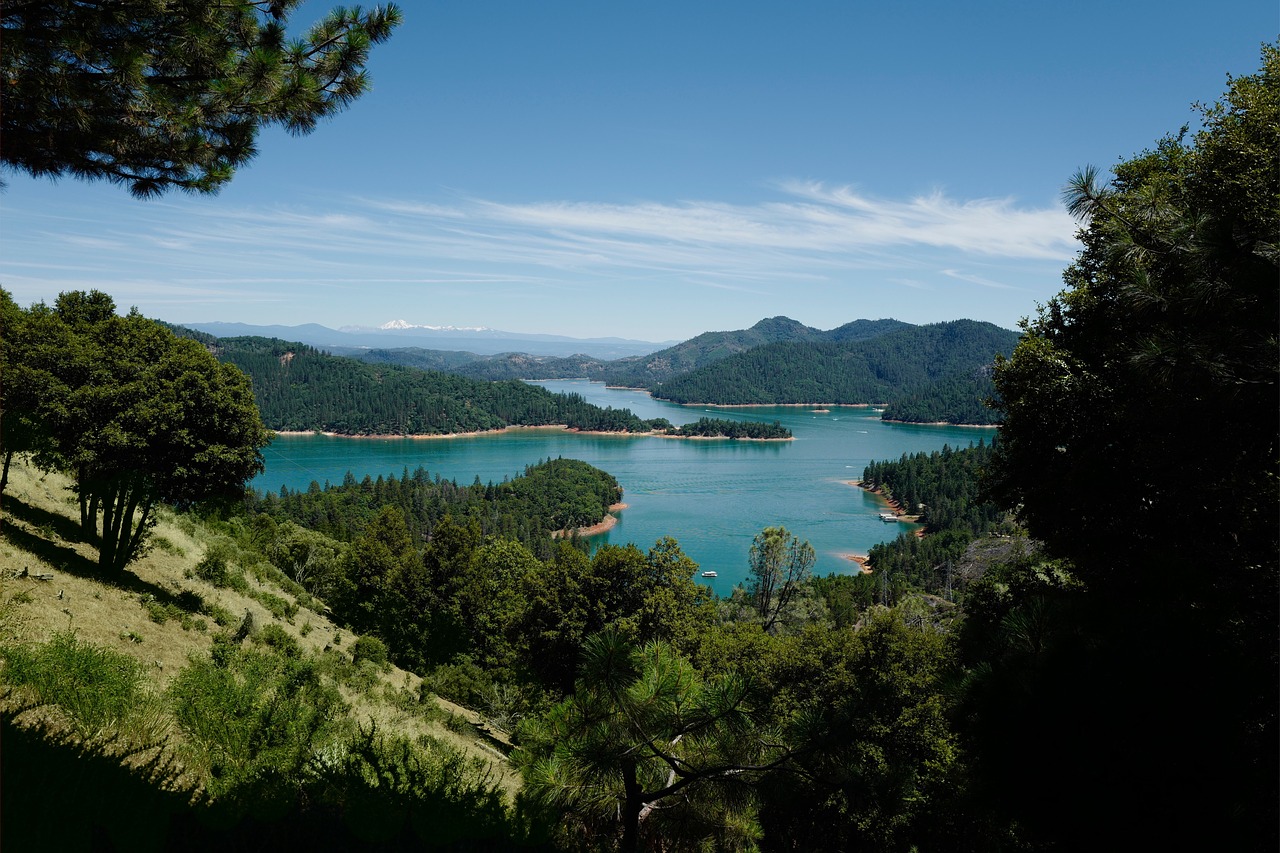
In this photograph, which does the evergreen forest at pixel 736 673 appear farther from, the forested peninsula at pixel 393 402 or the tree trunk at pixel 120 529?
the forested peninsula at pixel 393 402

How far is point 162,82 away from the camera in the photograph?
4.50 metres

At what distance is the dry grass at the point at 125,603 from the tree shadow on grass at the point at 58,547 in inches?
1.0

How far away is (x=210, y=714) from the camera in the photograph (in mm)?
4633

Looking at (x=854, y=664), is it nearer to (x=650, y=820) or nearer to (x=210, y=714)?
(x=650, y=820)

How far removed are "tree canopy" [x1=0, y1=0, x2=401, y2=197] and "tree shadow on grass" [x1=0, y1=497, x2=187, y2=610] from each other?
6916 millimetres

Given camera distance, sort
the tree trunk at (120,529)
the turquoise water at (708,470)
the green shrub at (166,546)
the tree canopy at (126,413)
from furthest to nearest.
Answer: the turquoise water at (708,470) < the green shrub at (166,546) < the tree trunk at (120,529) < the tree canopy at (126,413)

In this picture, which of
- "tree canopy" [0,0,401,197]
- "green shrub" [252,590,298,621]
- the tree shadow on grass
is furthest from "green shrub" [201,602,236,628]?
"tree canopy" [0,0,401,197]

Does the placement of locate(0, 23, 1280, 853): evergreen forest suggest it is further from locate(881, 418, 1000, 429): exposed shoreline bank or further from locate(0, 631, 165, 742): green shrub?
locate(881, 418, 1000, 429): exposed shoreline bank

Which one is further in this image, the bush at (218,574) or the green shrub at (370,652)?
the green shrub at (370,652)

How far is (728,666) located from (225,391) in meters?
10.4

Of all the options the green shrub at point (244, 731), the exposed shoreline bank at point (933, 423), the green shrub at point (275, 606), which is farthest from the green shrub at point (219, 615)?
the exposed shoreline bank at point (933, 423)

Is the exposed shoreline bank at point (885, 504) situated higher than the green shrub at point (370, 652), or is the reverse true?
the green shrub at point (370, 652)

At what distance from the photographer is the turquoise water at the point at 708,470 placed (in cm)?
6506

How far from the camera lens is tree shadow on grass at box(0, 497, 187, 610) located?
29.5ft
